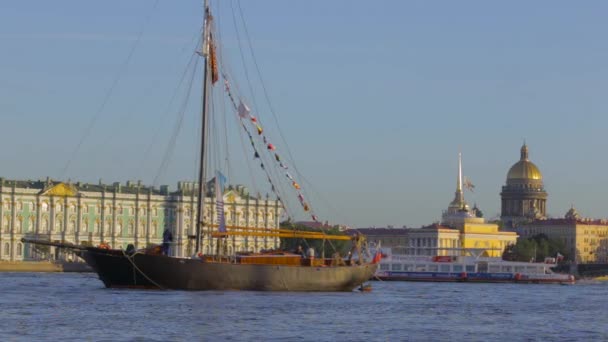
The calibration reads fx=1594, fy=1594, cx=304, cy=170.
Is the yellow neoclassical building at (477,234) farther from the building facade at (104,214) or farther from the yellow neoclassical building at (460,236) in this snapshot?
the building facade at (104,214)

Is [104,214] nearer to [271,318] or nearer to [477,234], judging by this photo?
[477,234]

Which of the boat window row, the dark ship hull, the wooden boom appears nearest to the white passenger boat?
the boat window row

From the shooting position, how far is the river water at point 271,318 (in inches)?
1651

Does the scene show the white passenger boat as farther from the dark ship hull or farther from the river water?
the dark ship hull

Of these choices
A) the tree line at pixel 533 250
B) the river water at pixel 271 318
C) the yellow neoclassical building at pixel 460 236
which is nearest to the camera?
the river water at pixel 271 318

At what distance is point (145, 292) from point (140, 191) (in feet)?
309

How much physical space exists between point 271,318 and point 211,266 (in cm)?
1284

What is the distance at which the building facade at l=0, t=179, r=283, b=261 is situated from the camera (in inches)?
5497

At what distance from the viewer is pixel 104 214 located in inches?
5817

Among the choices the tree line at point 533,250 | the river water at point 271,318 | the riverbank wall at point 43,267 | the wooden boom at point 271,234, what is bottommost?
Result: the river water at point 271,318

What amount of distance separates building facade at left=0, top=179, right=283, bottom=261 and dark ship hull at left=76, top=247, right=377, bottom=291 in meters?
69.7

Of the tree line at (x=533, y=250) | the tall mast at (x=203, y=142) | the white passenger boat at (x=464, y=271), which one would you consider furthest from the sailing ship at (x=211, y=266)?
the tree line at (x=533, y=250)

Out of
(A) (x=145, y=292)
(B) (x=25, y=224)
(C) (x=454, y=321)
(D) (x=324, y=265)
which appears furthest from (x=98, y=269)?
(B) (x=25, y=224)

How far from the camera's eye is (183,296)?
2228 inches
